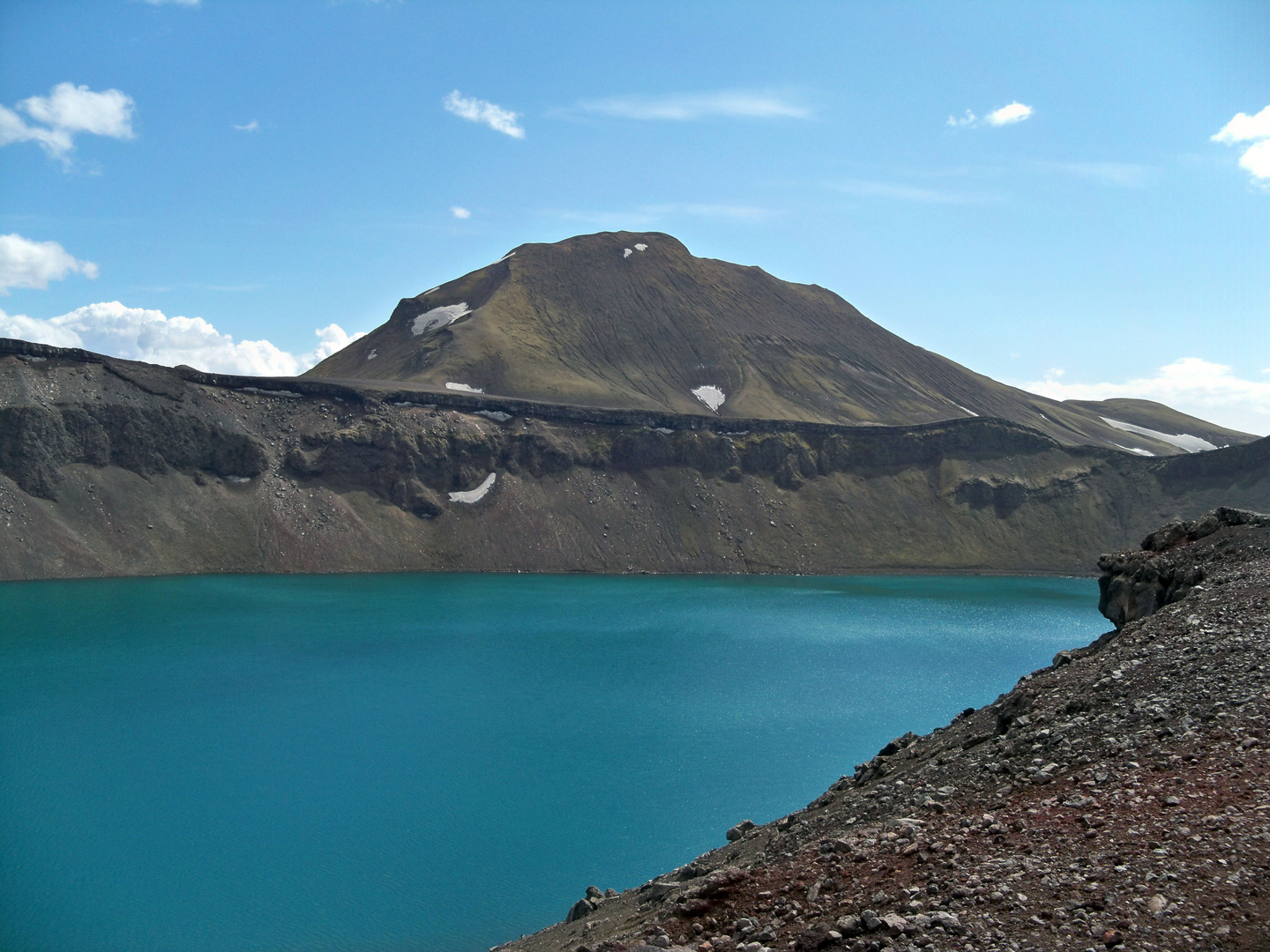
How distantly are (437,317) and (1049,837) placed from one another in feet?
603

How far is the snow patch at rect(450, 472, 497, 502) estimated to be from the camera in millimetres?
111438

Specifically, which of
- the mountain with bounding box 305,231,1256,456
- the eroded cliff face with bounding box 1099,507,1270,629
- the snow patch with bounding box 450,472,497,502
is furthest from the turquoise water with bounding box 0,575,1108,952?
the mountain with bounding box 305,231,1256,456

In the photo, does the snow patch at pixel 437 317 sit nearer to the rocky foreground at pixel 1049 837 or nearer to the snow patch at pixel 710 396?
the snow patch at pixel 710 396

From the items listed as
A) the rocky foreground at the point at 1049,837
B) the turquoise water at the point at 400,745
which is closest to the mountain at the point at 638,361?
the turquoise water at the point at 400,745

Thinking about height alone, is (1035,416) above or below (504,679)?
above

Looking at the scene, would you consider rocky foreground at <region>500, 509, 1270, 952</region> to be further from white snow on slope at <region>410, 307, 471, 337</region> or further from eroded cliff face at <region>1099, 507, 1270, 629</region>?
white snow on slope at <region>410, 307, 471, 337</region>

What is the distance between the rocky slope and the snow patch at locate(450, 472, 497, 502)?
264 millimetres

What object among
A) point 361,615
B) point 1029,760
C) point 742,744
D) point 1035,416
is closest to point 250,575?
A: point 361,615

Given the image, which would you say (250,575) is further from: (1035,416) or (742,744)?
(1035,416)

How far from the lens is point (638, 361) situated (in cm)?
17725

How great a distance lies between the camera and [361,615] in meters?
70.5

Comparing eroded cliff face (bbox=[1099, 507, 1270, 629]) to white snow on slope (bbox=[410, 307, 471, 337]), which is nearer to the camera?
eroded cliff face (bbox=[1099, 507, 1270, 629])

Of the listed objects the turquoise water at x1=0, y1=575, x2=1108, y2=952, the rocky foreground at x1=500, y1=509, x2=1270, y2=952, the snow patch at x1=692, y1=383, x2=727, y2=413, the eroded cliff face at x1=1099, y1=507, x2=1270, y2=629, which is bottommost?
the turquoise water at x1=0, y1=575, x2=1108, y2=952

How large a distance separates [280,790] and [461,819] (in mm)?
8043
